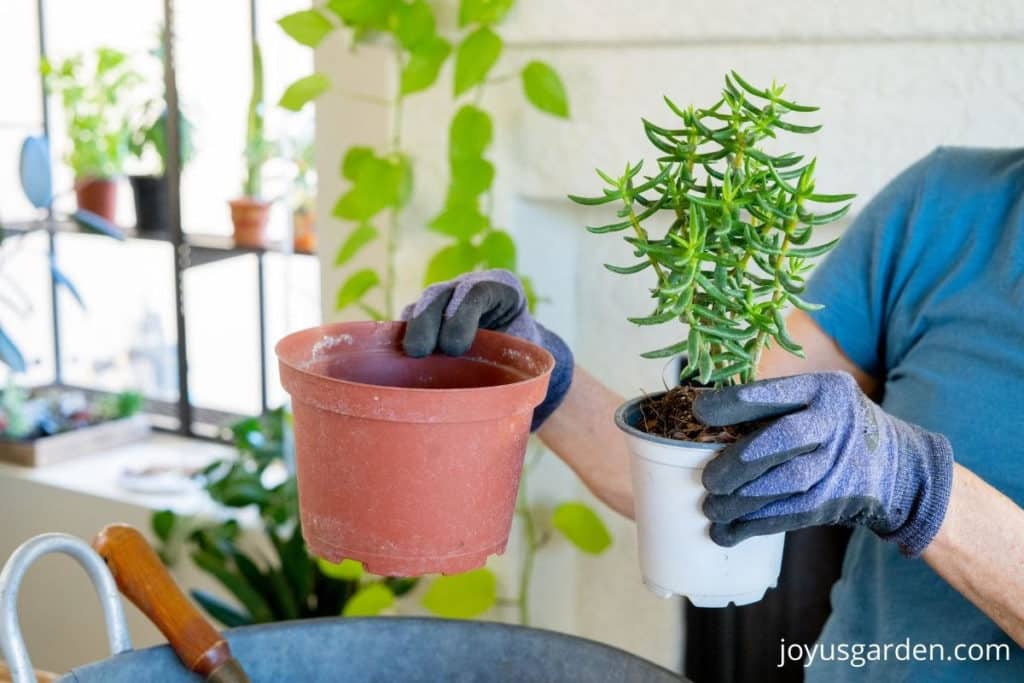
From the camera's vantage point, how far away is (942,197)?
121 centimetres

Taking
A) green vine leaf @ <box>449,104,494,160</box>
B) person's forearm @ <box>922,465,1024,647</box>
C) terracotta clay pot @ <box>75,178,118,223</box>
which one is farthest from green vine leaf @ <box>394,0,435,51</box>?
terracotta clay pot @ <box>75,178,118,223</box>

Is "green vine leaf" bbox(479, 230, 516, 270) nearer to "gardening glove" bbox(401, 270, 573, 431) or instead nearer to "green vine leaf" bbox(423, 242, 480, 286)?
"green vine leaf" bbox(423, 242, 480, 286)

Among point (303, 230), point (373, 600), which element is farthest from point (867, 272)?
point (303, 230)

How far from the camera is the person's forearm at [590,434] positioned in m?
1.16

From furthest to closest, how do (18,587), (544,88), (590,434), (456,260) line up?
(456,260), (544,88), (590,434), (18,587)

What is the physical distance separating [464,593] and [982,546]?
3.47ft

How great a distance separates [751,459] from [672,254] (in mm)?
139

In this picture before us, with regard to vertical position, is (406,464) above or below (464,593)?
above

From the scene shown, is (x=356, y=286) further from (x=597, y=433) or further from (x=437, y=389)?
(x=437, y=389)

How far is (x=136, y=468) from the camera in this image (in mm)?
2629

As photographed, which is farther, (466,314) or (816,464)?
(466,314)

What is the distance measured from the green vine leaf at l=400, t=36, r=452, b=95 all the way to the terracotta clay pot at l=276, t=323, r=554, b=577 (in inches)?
36.1

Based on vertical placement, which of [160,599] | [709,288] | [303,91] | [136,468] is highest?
[303,91]

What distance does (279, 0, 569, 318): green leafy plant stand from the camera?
165 cm
